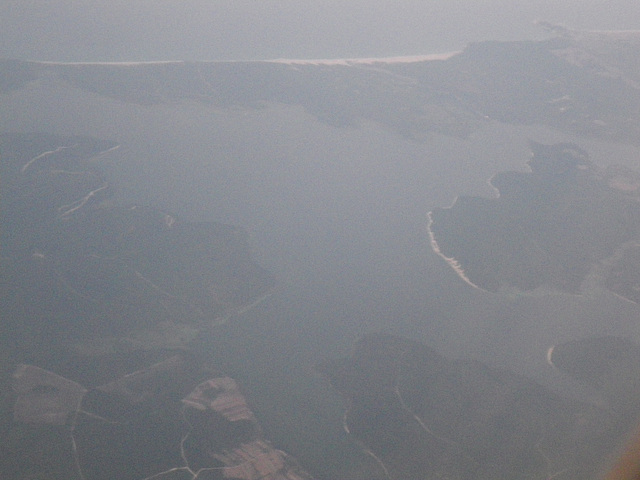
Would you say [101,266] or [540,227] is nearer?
[101,266]

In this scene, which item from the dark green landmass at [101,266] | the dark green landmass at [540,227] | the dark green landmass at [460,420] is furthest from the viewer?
the dark green landmass at [540,227]

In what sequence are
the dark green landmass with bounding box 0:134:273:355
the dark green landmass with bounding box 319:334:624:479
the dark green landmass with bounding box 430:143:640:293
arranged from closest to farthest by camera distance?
the dark green landmass with bounding box 319:334:624:479 → the dark green landmass with bounding box 0:134:273:355 → the dark green landmass with bounding box 430:143:640:293

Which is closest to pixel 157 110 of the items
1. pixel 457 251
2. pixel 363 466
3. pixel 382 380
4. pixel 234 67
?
pixel 234 67

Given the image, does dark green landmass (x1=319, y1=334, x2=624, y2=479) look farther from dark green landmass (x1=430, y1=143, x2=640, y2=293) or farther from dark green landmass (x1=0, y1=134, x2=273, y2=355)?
dark green landmass (x1=0, y1=134, x2=273, y2=355)

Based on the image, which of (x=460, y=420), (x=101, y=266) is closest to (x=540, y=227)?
(x=460, y=420)

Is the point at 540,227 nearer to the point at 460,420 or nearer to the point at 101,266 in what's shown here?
the point at 460,420

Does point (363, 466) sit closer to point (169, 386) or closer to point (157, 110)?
point (169, 386)

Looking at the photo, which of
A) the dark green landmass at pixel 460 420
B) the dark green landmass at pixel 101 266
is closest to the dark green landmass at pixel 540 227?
the dark green landmass at pixel 460 420

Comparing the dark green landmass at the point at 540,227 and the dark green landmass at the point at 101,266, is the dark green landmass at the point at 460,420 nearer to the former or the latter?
the dark green landmass at the point at 540,227

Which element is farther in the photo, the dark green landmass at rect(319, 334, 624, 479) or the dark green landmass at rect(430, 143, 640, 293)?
the dark green landmass at rect(430, 143, 640, 293)

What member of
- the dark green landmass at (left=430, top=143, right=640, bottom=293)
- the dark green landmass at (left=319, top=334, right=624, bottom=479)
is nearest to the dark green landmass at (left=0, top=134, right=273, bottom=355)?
the dark green landmass at (left=319, top=334, right=624, bottom=479)

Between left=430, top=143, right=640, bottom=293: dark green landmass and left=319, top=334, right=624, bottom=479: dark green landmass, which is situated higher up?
Result: left=430, top=143, right=640, bottom=293: dark green landmass
